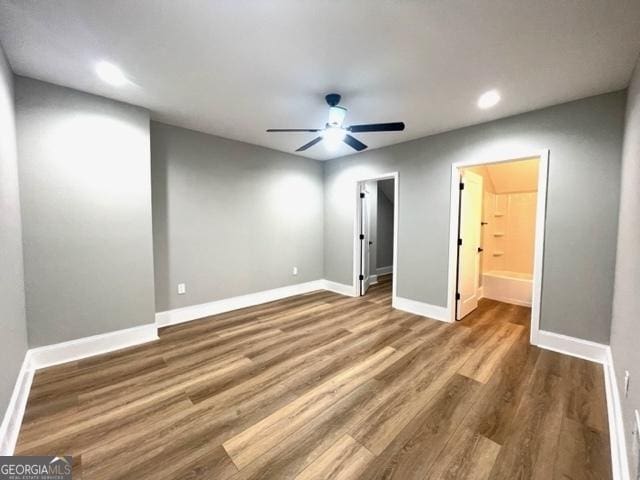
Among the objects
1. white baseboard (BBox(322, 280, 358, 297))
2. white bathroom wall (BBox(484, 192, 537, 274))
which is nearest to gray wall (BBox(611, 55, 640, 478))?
white bathroom wall (BBox(484, 192, 537, 274))

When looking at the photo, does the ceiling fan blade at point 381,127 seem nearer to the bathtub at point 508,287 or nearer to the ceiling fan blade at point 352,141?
the ceiling fan blade at point 352,141

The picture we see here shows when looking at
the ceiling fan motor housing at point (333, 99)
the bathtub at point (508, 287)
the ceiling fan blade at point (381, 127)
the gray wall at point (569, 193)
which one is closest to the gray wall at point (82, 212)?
the ceiling fan motor housing at point (333, 99)

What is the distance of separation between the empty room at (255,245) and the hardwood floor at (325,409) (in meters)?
0.02

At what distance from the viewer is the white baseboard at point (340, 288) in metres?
4.76

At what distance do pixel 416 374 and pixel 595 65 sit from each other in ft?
9.40

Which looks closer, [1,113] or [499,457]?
[499,457]

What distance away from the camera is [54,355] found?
2398 mm

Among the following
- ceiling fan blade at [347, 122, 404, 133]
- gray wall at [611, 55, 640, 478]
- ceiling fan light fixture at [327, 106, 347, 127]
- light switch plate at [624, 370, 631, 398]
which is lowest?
light switch plate at [624, 370, 631, 398]

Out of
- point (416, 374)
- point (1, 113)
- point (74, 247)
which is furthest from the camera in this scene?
point (74, 247)

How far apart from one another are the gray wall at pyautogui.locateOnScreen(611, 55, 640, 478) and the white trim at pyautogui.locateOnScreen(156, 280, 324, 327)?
3389 mm

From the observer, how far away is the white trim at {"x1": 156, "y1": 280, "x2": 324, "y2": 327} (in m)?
3.40

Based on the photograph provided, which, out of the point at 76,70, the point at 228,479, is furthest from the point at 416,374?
the point at 76,70

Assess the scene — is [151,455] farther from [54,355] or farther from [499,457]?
[499,457]

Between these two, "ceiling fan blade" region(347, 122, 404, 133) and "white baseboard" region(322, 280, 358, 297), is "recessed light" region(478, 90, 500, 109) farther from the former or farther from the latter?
"white baseboard" region(322, 280, 358, 297)
